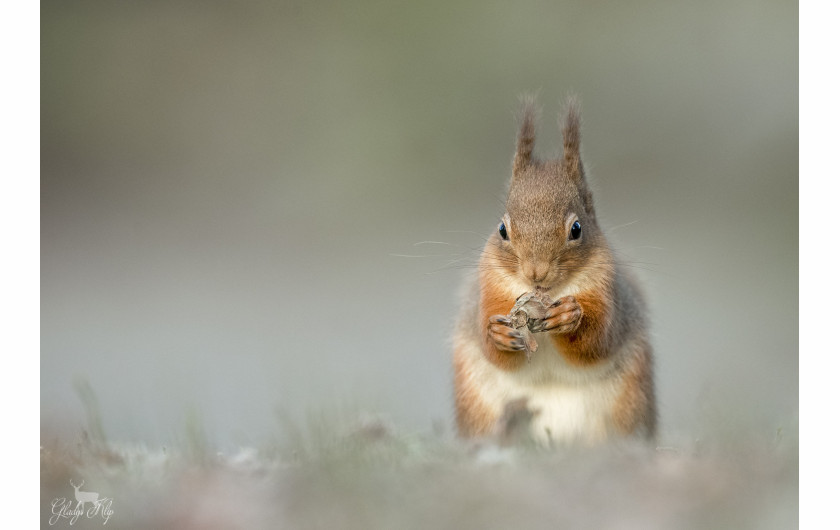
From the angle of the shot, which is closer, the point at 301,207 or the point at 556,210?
the point at 556,210

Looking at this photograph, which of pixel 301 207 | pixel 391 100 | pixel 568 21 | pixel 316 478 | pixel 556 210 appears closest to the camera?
pixel 316 478

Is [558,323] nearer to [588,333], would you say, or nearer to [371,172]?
[588,333]

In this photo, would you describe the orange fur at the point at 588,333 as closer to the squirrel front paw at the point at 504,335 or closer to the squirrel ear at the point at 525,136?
the squirrel front paw at the point at 504,335

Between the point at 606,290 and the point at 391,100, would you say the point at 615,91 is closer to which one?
the point at 391,100

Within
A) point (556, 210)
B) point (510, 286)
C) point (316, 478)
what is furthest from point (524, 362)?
point (316, 478)

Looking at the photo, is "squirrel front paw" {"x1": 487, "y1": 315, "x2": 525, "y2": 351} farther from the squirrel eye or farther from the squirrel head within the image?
the squirrel eye

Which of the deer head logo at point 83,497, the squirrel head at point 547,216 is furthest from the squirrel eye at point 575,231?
the deer head logo at point 83,497

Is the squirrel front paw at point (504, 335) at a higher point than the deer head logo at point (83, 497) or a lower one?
higher

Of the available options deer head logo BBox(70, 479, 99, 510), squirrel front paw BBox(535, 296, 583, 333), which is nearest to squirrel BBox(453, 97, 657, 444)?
squirrel front paw BBox(535, 296, 583, 333)
